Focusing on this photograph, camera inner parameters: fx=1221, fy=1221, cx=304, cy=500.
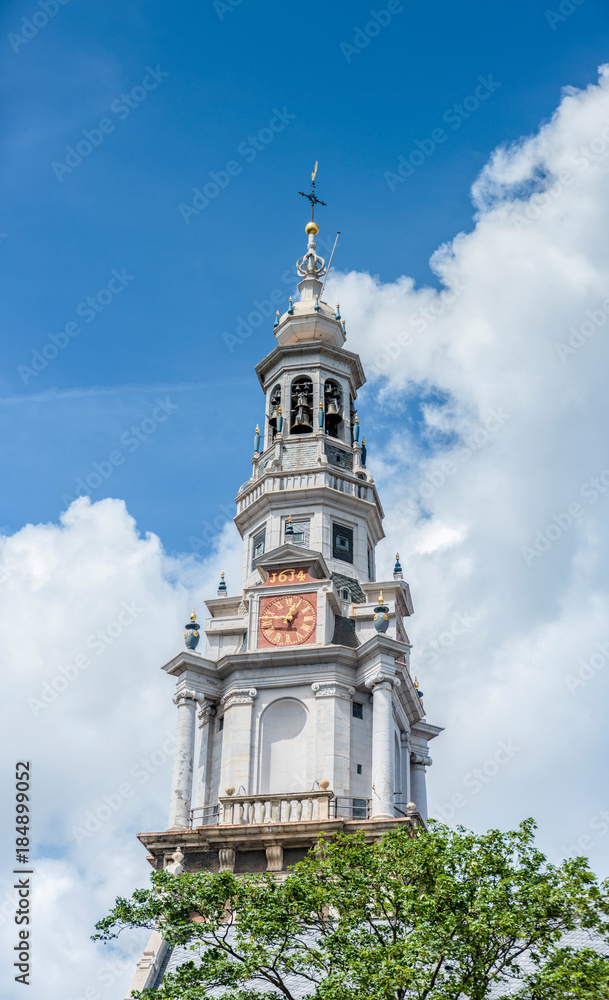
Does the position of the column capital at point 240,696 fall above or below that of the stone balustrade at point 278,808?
above

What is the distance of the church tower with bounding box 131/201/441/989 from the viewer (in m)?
51.1

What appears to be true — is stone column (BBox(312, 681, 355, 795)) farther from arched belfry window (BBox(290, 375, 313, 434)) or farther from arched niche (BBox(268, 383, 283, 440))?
arched niche (BBox(268, 383, 283, 440))

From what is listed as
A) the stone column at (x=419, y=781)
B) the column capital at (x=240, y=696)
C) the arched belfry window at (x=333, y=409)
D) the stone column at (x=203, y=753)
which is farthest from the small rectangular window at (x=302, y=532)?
the stone column at (x=419, y=781)

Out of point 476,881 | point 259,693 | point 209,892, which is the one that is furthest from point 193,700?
point 476,881

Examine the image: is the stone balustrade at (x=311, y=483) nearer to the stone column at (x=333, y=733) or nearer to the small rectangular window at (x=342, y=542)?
the small rectangular window at (x=342, y=542)

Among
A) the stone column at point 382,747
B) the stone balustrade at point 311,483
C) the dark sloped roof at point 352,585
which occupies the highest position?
the stone balustrade at point 311,483

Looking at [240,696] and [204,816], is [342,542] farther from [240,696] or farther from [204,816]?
[204,816]

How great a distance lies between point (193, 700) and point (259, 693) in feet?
10.2

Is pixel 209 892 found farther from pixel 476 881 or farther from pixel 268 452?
pixel 268 452

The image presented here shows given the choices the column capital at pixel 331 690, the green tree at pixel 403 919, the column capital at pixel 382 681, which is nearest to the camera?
the green tree at pixel 403 919

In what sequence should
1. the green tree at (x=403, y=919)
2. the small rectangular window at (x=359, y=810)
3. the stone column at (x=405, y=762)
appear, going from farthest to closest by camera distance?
the stone column at (x=405, y=762)
the small rectangular window at (x=359, y=810)
the green tree at (x=403, y=919)

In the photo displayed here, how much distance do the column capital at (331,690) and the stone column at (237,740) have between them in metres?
2.97

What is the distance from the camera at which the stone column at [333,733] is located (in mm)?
53406

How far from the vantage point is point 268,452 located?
67.4m
